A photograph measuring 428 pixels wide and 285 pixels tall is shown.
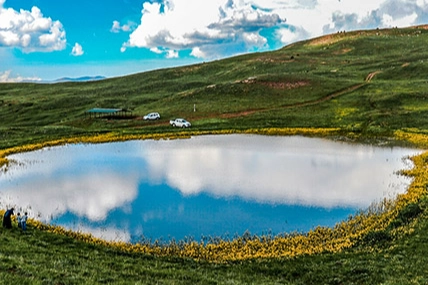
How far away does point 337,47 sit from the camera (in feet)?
607

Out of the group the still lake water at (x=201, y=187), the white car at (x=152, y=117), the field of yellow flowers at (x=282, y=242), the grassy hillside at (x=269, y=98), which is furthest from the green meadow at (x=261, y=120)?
the still lake water at (x=201, y=187)

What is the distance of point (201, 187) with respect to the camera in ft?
132

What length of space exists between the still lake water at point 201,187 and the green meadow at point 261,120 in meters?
4.47

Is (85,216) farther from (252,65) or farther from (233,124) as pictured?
(252,65)

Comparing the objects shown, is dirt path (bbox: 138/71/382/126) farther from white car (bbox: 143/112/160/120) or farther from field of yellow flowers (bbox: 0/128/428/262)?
field of yellow flowers (bbox: 0/128/428/262)

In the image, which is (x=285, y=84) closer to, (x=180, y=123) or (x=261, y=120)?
(x=261, y=120)

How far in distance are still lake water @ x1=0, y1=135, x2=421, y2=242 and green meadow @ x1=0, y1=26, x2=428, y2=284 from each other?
176 inches

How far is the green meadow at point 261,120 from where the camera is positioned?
70.2 ft

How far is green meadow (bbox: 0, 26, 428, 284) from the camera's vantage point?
21.4 meters

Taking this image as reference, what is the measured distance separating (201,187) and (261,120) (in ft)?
156

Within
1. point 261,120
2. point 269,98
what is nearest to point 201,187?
point 261,120

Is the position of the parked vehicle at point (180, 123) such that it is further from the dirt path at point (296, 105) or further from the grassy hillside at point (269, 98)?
the dirt path at point (296, 105)

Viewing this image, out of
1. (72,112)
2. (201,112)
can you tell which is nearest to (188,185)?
(201,112)

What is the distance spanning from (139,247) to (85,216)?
838 centimetres
